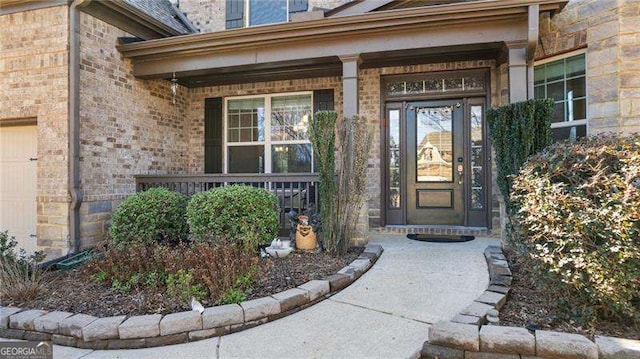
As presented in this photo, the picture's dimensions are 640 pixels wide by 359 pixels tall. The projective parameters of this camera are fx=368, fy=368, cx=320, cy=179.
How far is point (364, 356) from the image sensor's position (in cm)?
240

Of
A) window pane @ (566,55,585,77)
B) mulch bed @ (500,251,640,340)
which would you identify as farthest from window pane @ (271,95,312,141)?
mulch bed @ (500,251,640,340)

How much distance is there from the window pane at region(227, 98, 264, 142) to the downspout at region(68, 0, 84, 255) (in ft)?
8.92

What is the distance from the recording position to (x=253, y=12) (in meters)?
7.19

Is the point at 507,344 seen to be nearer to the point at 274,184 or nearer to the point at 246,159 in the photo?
the point at 274,184

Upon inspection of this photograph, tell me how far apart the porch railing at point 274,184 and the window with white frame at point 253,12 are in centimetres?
328

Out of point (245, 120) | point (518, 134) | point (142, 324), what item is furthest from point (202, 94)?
point (518, 134)

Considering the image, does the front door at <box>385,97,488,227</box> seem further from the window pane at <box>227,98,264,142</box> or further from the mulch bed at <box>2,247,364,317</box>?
the window pane at <box>227,98,264,142</box>

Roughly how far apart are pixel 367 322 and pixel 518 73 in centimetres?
366

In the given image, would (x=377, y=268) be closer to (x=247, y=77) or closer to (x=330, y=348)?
(x=330, y=348)

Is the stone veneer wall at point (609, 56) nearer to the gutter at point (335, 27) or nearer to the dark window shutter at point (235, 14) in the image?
the gutter at point (335, 27)

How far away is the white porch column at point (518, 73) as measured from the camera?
4566mm

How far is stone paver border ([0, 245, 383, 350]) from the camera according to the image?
8.91ft

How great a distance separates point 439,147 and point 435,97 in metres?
0.81

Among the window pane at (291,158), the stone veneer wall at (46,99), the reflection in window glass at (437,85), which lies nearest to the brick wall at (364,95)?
the reflection in window glass at (437,85)
